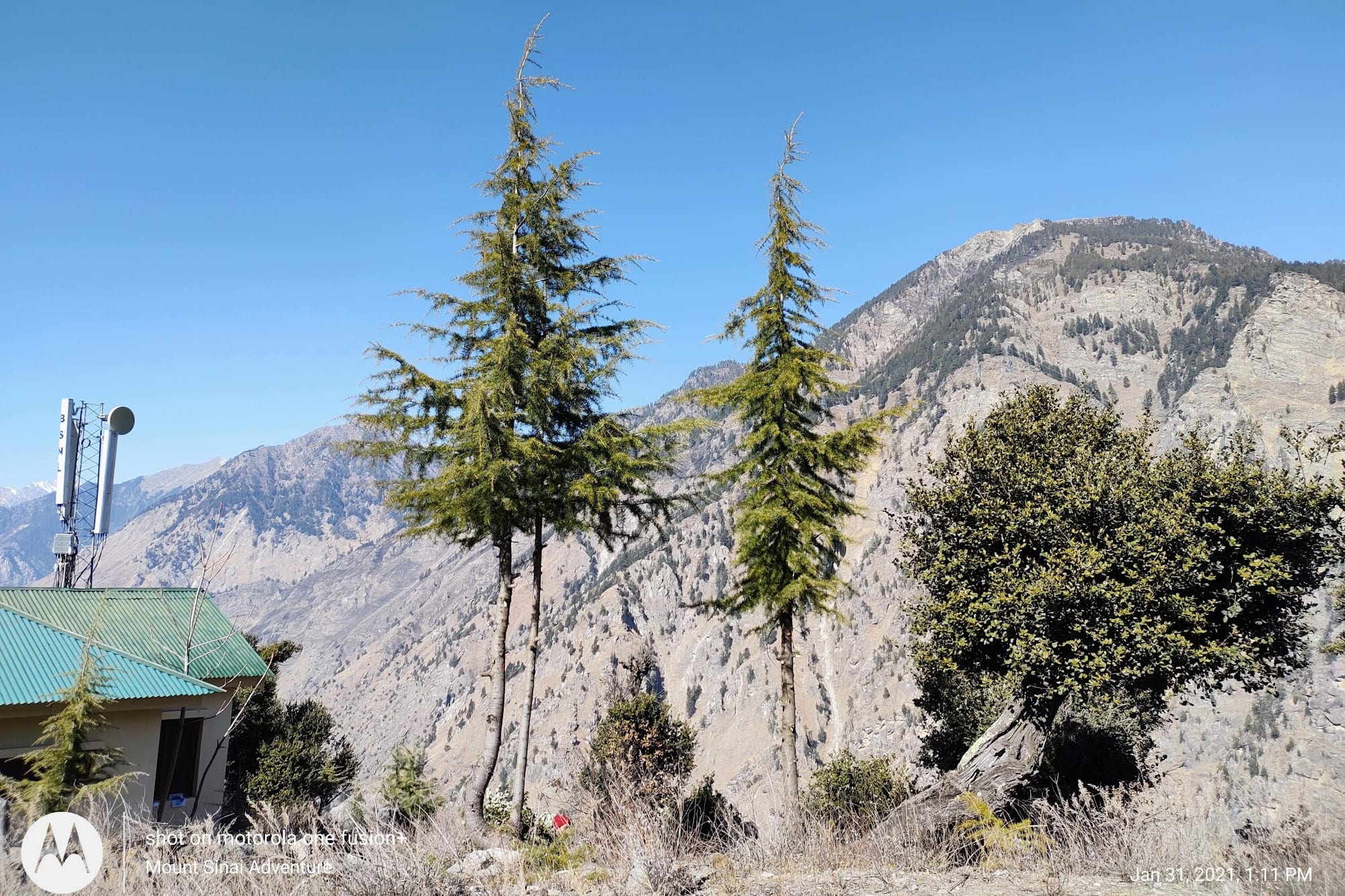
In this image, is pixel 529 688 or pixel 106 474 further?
pixel 106 474

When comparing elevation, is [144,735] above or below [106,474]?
below

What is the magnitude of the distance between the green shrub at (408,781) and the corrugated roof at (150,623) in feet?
16.9

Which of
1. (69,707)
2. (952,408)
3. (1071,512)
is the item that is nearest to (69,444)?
(69,707)

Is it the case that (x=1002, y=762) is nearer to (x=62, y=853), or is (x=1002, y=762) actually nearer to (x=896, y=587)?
(x=62, y=853)

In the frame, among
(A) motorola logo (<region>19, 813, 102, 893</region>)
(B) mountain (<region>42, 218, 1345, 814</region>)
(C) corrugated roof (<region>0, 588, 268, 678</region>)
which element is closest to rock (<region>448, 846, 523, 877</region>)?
(A) motorola logo (<region>19, 813, 102, 893</region>)

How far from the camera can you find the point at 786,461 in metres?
12.8

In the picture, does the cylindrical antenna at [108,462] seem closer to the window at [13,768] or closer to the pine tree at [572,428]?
the window at [13,768]

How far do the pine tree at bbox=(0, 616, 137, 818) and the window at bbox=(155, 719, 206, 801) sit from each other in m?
6.94

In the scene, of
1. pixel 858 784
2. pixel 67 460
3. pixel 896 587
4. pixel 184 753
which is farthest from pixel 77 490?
pixel 896 587

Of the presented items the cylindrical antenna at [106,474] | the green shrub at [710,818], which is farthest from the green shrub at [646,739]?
the cylindrical antenna at [106,474]

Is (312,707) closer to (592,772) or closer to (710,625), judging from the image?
(592,772)

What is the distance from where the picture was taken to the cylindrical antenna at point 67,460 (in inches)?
869

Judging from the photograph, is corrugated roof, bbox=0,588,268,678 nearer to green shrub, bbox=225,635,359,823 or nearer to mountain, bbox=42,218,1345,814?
green shrub, bbox=225,635,359,823

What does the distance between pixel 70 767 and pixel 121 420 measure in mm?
18737
